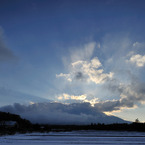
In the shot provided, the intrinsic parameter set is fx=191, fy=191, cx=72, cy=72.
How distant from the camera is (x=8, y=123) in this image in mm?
92125

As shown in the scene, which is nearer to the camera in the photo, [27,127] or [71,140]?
[71,140]

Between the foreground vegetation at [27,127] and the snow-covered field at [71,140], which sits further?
the foreground vegetation at [27,127]

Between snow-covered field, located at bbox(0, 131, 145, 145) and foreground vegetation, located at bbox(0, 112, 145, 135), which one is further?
foreground vegetation, located at bbox(0, 112, 145, 135)
